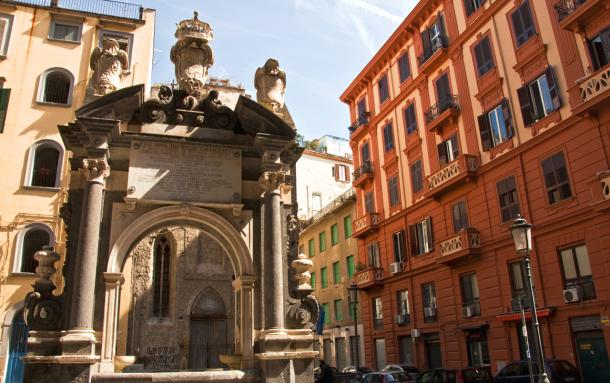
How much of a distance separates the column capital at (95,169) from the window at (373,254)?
26784 mm

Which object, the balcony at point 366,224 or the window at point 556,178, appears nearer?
the window at point 556,178

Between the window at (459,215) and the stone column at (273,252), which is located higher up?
the window at (459,215)

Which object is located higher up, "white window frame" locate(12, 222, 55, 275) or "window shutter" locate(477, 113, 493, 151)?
"window shutter" locate(477, 113, 493, 151)

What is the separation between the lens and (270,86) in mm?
12547

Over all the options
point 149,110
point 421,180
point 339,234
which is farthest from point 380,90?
point 149,110

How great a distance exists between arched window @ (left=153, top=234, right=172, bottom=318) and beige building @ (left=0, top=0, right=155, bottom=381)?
505 cm

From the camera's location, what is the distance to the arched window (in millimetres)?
26281

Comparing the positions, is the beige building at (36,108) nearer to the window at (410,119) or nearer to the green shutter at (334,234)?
the window at (410,119)

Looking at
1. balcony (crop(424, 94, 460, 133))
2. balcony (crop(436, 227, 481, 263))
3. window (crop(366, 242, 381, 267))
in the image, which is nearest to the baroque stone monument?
balcony (crop(436, 227, 481, 263))

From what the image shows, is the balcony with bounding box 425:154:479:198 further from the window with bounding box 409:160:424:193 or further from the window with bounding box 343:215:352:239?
the window with bounding box 343:215:352:239

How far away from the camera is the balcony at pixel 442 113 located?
1093 inches

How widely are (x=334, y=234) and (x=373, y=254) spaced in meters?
8.69

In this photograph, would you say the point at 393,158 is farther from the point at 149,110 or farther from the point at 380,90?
the point at 149,110

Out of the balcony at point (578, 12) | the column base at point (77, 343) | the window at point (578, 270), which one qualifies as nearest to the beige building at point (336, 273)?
the window at point (578, 270)
